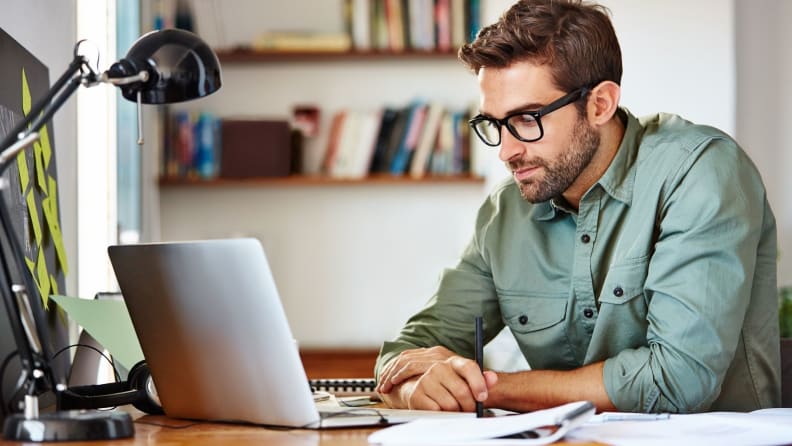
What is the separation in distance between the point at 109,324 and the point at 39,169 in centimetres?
37

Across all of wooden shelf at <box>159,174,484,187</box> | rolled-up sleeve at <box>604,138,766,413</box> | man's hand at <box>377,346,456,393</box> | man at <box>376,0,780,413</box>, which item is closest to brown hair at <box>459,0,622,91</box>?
man at <box>376,0,780,413</box>

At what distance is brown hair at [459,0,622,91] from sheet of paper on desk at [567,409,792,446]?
75 cm

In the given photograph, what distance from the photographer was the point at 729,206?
1.60 metres

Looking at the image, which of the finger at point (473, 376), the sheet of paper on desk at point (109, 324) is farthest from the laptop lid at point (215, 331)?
the finger at point (473, 376)

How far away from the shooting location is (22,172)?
1.60 meters

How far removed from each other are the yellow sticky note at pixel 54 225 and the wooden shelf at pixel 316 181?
6.70 ft

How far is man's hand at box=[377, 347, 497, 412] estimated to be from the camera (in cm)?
136

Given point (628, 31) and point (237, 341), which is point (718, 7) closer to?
point (628, 31)

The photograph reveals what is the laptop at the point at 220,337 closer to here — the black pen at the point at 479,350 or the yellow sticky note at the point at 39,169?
the black pen at the point at 479,350

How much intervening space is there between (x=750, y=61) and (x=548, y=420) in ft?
10.4

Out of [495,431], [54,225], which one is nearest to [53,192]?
[54,225]

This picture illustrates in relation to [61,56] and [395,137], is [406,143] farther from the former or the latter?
[61,56]

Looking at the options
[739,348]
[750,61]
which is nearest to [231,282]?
[739,348]

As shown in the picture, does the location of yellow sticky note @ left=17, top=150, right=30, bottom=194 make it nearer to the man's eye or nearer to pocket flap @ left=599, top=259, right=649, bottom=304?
the man's eye
